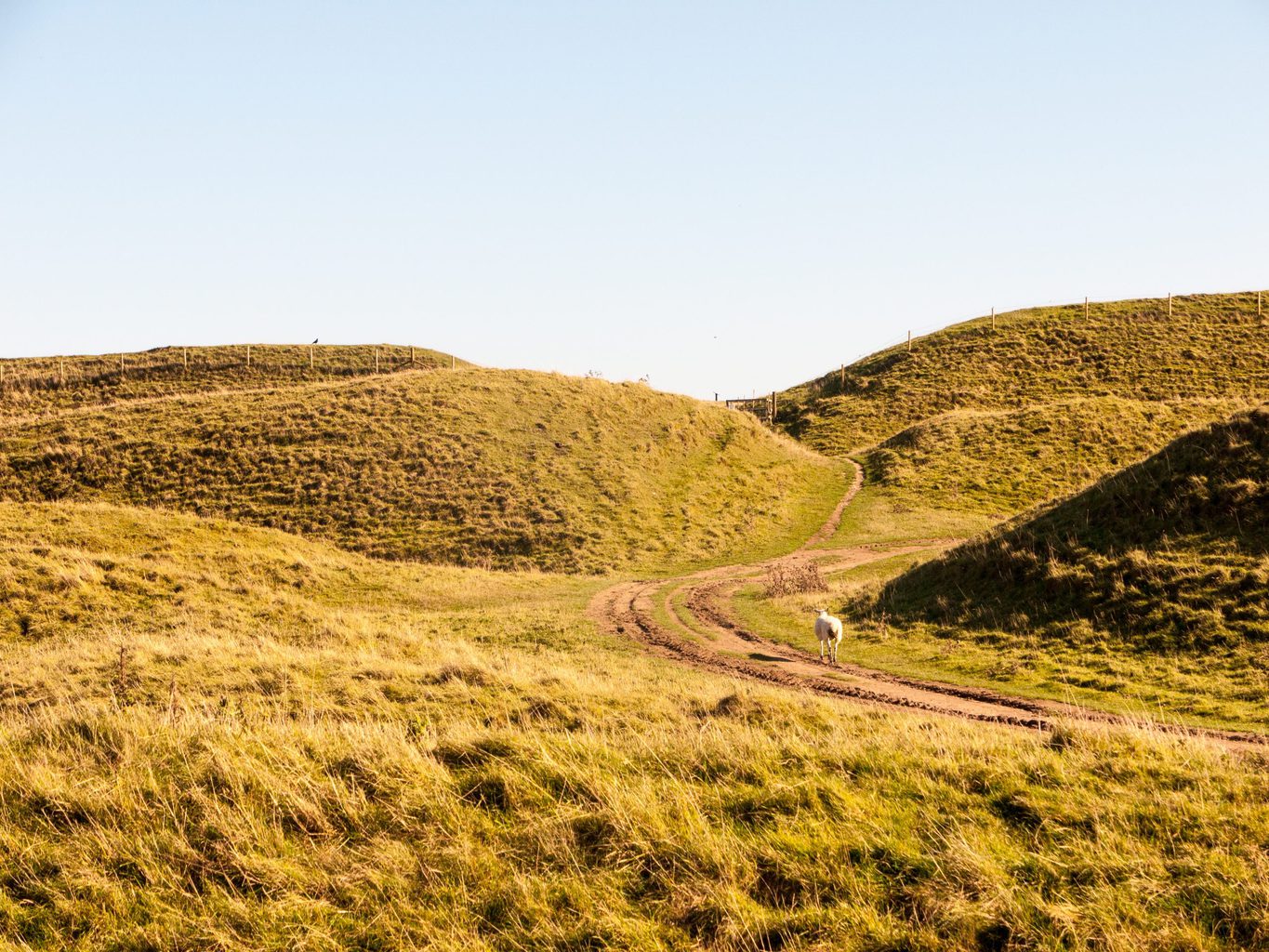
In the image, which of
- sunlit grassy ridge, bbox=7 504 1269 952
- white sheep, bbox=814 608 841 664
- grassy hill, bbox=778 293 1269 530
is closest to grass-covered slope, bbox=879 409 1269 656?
white sheep, bbox=814 608 841 664

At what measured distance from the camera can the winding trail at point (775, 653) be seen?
52.2 feet

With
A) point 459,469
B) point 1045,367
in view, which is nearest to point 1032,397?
point 1045,367

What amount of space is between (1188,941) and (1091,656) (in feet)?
51.1

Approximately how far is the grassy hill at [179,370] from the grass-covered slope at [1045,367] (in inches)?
1695

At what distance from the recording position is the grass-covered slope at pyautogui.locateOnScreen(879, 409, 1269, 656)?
66.2 ft

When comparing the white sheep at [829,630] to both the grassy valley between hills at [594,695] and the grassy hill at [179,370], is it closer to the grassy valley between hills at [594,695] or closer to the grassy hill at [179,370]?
the grassy valley between hills at [594,695]

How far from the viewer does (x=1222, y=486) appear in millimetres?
24250

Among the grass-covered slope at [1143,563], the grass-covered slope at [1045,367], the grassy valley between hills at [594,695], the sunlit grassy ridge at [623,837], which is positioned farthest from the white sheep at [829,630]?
the grass-covered slope at [1045,367]

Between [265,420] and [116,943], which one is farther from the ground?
Answer: [265,420]

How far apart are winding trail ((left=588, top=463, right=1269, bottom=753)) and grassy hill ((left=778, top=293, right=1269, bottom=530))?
618 inches

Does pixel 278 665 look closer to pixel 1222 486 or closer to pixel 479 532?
pixel 1222 486

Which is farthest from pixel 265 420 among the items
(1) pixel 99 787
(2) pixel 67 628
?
(1) pixel 99 787

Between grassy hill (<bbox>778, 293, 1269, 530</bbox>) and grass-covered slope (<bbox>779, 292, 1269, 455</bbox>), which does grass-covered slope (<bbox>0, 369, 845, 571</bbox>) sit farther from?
grass-covered slope (<bbox>779, 292, 1269, 455</bbox>)

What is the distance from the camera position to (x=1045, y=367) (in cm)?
8250
